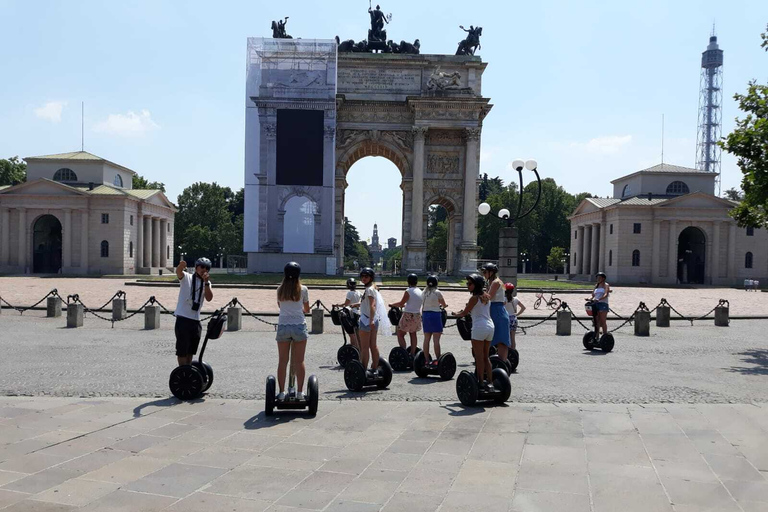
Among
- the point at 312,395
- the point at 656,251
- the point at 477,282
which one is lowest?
the point at 312,395

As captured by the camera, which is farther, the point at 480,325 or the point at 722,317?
the point at 722,317

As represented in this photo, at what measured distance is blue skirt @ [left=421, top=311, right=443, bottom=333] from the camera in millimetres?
11414

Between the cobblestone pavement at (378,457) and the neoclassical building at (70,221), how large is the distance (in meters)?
57.6

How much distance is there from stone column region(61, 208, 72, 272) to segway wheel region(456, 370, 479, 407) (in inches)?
2400

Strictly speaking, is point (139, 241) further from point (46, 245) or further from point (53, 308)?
point (53, 308)

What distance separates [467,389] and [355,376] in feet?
6.17

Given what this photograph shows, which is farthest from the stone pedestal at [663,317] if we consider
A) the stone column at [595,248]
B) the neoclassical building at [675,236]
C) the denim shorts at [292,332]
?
the stone column at [595,248]

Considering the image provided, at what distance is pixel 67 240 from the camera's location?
6144 centimetres

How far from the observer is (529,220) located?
91562 millimetres

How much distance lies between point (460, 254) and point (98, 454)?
48.1 m

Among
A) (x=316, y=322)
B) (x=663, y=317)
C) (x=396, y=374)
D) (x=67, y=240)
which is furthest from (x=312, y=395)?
(x=67, y=240)

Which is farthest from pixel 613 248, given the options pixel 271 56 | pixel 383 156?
pixel 271 56

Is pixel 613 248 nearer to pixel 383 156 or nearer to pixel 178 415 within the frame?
pixel 383 156

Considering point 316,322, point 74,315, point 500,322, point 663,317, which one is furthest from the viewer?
point 663,317
